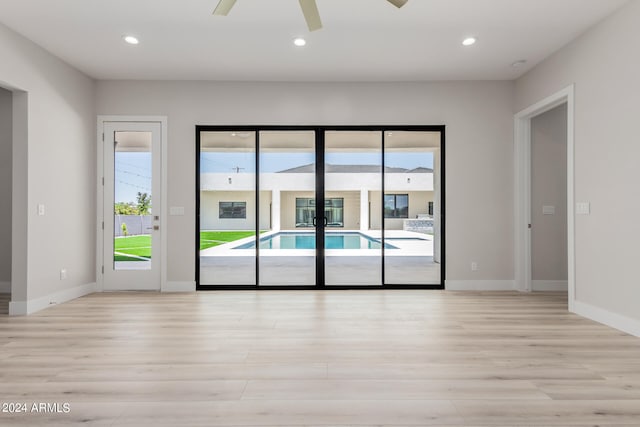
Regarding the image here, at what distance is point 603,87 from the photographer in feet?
12.3

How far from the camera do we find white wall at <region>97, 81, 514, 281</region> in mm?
5402

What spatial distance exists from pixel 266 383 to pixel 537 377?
5.72ft

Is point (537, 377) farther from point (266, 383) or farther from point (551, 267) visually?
point (551, 267)

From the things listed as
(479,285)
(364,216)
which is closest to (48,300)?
(479,285)

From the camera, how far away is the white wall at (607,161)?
3.40 meters

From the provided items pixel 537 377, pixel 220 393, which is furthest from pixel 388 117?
pixel 220 393

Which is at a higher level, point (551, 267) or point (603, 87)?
point (603, 87)

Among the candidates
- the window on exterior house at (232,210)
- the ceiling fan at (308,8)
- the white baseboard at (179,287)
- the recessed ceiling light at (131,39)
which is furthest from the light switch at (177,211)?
the ceiling fan at (308,8)

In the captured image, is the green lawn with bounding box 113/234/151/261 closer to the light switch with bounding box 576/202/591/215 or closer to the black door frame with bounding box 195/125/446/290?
the black door frame with bounding box 195/125/446/290

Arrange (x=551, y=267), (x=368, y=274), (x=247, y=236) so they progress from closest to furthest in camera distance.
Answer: (x=551, y=267) < (x=247, y=236) < (x=368, y=274)

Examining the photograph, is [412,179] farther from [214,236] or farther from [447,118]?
[214,236]

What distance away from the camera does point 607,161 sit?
370cm

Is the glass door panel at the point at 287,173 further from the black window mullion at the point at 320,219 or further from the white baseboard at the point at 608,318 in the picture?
the white baseboard at the point at 608,318

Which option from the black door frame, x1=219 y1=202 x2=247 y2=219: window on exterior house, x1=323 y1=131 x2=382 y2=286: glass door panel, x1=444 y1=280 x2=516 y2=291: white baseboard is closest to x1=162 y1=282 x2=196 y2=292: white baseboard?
the black door frame
